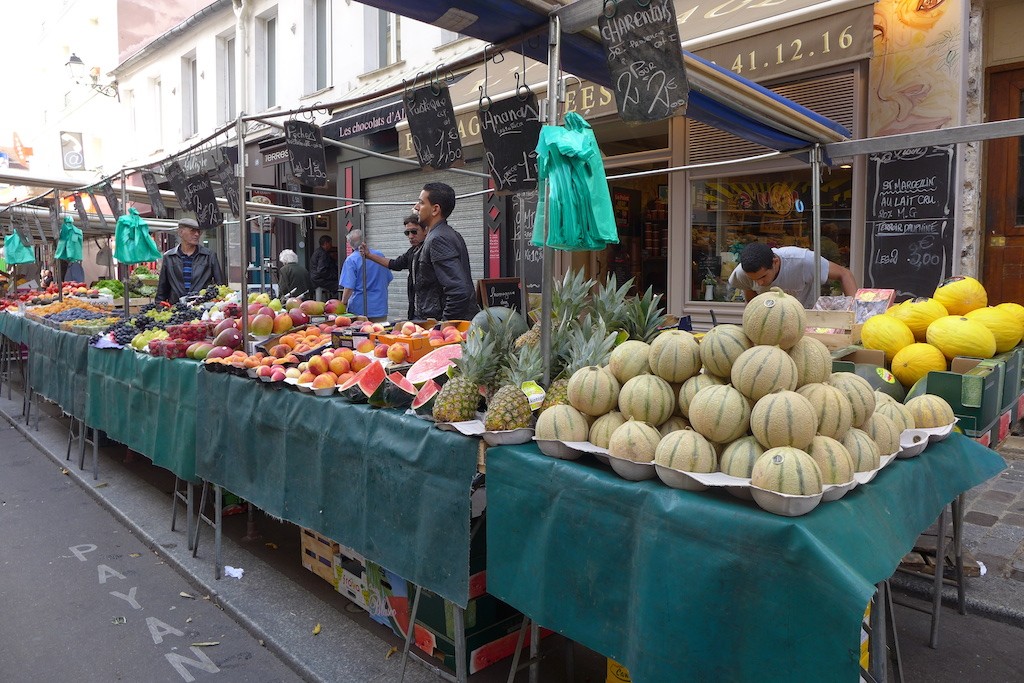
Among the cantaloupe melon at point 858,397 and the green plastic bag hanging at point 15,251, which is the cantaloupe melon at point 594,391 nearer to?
the cantaloupe melon at point 858,397

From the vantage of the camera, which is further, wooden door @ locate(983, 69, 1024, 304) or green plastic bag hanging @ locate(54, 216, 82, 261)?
green plastic bag hanging @ locate(54, 216, 82, 261)

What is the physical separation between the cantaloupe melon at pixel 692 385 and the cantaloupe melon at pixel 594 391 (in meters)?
0.24

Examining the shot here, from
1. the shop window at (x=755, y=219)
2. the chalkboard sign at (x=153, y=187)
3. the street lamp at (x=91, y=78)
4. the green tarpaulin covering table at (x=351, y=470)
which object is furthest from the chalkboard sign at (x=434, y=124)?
the street lamp at (x=91, y=78)

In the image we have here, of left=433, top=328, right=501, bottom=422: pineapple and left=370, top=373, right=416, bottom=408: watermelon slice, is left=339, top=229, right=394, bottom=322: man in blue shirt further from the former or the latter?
left=433, top=328, right=501, bottom=422: pineapple

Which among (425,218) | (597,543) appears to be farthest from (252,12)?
(597,543)

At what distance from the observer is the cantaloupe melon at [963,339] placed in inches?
137

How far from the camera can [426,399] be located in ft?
9.86

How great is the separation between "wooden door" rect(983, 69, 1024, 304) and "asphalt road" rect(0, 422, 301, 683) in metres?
7.15

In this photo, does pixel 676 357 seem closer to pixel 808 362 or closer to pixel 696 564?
pixel 808 362

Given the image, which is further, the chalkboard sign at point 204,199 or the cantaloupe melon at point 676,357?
the chalkboard sign at point 204,199

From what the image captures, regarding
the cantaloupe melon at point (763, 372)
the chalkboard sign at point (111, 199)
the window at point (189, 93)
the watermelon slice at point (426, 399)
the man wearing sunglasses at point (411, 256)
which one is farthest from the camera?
the window at point (189, 93)

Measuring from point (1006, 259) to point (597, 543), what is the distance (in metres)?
6.61

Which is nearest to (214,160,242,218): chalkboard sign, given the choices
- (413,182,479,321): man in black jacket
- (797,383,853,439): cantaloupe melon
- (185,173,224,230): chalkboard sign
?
(185,173,224,230): chalkboard sign

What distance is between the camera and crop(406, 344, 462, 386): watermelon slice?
3252 millimetres
